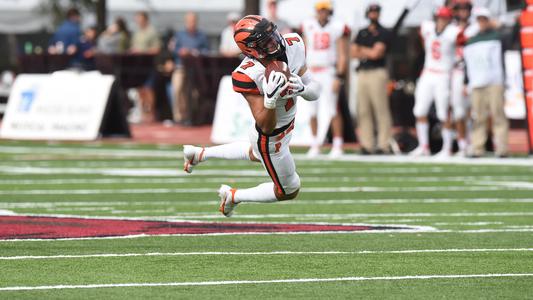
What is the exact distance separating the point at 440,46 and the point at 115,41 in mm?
11924

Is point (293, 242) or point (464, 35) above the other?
point (293, 242)

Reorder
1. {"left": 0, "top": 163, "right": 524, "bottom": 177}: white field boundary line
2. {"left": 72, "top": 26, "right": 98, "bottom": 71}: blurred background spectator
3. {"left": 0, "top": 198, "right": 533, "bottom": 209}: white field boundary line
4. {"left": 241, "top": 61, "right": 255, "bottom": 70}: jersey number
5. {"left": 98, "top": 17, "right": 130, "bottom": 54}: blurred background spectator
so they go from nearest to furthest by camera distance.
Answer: {"left": 241, "top": 61, "right": 255, "bottom": 70}: jersey number < {"left": 0, "top": 198, "right": 533, "bottom": 209}: white field boundary line < {"left": 0, "top": 163, "right": 524, "bottom": 177}: white field boundary line < {"left": 72, "top": 26, "right": 98, "bottom": 71}: blurred background spectator < {"left": 98, "top": 17, "right": 130, "bottom": 54}: blurred background spectator

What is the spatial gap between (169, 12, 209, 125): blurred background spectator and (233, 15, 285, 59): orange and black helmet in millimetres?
17216

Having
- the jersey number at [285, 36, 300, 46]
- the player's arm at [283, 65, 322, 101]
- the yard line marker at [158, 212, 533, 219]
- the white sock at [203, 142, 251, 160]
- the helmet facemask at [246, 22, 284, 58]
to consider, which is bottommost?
the yard line marker at [158, 212, 533, 219]

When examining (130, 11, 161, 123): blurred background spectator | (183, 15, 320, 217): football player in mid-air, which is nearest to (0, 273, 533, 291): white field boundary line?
(183, 15, 320, 217): football player in mid-air

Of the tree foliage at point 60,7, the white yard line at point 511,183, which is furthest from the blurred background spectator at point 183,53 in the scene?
the white yard line at point 511,183

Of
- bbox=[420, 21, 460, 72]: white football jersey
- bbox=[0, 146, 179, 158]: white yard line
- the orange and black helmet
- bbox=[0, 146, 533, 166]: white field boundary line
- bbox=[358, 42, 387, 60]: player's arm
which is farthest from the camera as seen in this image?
bbox=[0, 146, 179, 158]: white yard line

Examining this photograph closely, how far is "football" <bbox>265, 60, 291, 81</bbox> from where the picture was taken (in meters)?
9.81

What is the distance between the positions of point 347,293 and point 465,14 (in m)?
12.5

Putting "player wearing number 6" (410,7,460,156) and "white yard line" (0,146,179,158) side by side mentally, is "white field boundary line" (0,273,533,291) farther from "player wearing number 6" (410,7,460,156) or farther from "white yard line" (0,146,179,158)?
"white yard line" (0,146,179,158)

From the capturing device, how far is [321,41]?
19.9 metres

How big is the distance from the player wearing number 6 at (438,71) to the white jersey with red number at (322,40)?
112 cm

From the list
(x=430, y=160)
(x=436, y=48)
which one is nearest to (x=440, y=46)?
(x=436, y=48)

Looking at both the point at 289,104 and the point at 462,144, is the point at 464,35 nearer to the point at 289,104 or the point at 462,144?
the point at 462,144
